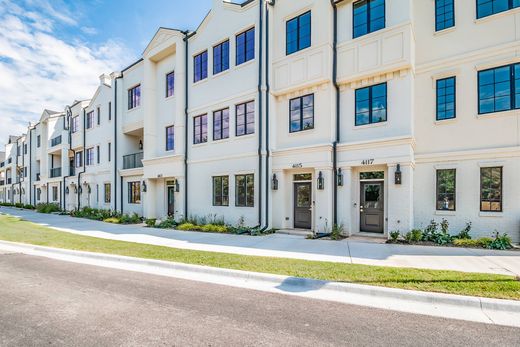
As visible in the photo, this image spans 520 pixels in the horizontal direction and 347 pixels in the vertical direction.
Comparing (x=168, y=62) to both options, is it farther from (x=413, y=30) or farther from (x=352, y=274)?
(x=352, y=274)

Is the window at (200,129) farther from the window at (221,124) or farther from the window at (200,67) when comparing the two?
the window at (200,67)

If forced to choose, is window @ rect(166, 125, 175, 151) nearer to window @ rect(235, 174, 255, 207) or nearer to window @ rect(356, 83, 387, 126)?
window @ rect(235, 174, 255, 207)

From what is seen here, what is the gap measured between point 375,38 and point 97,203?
24456 mm

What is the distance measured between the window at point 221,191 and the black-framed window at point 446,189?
9701 millimetres

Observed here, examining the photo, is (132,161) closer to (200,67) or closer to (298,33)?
(200,67)

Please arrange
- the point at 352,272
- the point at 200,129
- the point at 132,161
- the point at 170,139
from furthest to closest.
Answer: the point at 132,161 → the point at 170,139 → the point at 200,129 → the point at 352,272

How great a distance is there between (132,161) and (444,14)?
20801 mm

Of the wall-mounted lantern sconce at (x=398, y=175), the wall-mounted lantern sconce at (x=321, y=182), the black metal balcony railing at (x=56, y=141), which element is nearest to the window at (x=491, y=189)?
the wall-mounted lantern sconce at (x=398, y=175)

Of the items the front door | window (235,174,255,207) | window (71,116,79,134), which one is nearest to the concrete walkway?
window (235,174,255,207)

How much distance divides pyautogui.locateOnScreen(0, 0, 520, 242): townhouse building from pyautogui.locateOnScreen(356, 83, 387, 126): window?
0.14ft

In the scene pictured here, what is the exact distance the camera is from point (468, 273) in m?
6.53

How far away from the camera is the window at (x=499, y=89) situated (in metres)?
10.9

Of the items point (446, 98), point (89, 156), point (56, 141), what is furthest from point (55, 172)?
point (446, 98)

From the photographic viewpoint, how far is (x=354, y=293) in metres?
5.77
